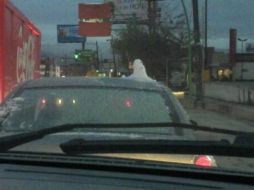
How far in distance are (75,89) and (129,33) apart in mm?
61237

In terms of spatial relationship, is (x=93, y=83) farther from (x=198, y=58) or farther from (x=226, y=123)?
(x=198, y=58)

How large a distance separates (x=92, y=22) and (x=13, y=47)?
59302mm

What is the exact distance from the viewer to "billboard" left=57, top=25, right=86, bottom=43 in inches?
3354

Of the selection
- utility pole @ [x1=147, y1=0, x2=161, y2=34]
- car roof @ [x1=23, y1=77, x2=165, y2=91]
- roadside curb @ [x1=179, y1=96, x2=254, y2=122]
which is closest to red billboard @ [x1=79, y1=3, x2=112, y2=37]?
utility pole @ [x1=147, y1=0, x2=161, y2=34]

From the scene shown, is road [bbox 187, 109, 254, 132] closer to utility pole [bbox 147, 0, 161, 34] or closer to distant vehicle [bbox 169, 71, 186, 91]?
distant vehicle [bbox 169, 71, 186, 91]

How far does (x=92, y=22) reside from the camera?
232 ft

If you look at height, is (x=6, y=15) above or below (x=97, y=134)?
above

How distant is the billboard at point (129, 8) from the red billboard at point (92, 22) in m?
8.11

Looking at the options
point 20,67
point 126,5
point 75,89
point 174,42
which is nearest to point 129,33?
point 174,42

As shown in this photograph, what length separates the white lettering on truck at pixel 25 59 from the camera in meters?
12.9

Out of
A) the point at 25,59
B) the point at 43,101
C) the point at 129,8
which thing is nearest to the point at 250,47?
the point at 129,8

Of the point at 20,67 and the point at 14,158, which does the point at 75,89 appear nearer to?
the point at 14,158

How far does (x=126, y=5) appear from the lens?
84.8 m

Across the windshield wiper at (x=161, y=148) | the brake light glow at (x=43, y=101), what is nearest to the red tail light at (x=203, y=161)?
the windshield wiper at (x=161, y=148)
